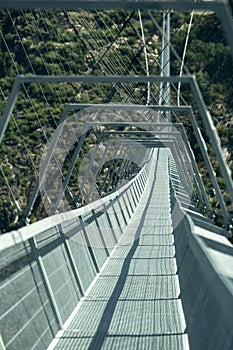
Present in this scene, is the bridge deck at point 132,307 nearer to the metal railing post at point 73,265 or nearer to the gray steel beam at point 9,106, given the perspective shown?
the metal railing post at point 73,265

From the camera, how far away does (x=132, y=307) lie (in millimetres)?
8578

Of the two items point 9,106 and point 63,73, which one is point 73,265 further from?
point 63,73

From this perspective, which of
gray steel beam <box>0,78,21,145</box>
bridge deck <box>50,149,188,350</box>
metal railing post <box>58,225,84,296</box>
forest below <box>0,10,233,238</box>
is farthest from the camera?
forest below <box>0,10,233,238</box>

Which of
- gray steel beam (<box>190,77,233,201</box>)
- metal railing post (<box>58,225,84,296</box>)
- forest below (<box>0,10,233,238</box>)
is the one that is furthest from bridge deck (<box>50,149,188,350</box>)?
forest below (<box>0,10,233,238</box>)

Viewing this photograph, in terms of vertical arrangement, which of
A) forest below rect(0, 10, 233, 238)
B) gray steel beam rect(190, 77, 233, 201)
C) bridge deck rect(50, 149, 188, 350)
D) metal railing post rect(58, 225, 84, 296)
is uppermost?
forest below rect(0, 10, 233, 238)

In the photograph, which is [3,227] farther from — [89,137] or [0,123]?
[0,123]

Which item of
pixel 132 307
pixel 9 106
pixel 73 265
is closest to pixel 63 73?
pixel 9 106

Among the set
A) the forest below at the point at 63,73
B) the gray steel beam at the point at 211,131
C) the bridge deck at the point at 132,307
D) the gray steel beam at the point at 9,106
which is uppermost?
the forest below at the point at 63,73

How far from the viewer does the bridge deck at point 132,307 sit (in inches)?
263

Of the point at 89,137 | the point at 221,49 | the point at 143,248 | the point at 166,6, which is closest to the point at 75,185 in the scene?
the point at 89,137

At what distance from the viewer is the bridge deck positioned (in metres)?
6.68

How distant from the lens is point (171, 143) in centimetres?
3712

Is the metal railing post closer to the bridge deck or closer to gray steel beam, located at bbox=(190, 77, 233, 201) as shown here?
the bridge deck

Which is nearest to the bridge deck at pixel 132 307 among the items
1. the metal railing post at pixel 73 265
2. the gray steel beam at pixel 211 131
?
the metal railing post at pixel 73 265
